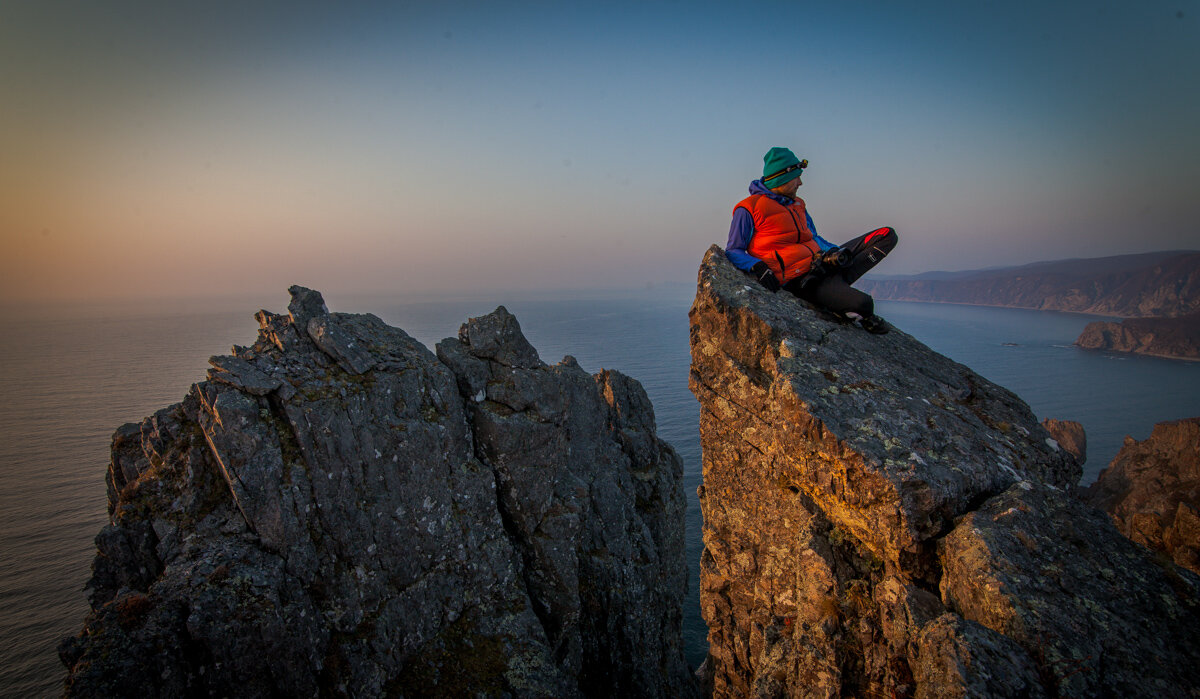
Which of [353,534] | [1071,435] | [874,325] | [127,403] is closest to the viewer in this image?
[874,325]

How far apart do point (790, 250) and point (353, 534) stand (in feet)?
44.5

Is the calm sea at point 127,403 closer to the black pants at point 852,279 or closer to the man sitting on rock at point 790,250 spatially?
the black pants at point 852,279

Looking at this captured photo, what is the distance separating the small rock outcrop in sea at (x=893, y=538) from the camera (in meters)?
5.14

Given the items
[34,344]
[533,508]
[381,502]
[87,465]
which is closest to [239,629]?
[381,502]

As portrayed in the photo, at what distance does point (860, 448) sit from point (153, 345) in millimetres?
209078

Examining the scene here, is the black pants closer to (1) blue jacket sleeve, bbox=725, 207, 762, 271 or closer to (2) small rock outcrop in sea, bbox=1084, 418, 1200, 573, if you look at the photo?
(1) blue jacket sleeve, bbox=725, 207, 762, 271

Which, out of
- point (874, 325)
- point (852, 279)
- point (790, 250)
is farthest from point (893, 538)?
point (790, 250)

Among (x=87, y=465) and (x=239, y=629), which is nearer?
(x=239, y=629)

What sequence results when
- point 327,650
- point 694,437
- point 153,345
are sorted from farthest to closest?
point 153,345 → point 694,437 → point 327,650

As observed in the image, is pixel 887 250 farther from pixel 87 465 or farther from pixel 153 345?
pixel 153 345

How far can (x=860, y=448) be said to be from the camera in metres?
6.89

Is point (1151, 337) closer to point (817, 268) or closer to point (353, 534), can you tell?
point (817, 268)

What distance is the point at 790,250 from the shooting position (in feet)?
32.3

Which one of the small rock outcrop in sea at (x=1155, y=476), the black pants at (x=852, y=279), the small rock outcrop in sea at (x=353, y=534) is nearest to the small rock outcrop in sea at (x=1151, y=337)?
the small rock outcrop in sea at (x=1155, y=476)
